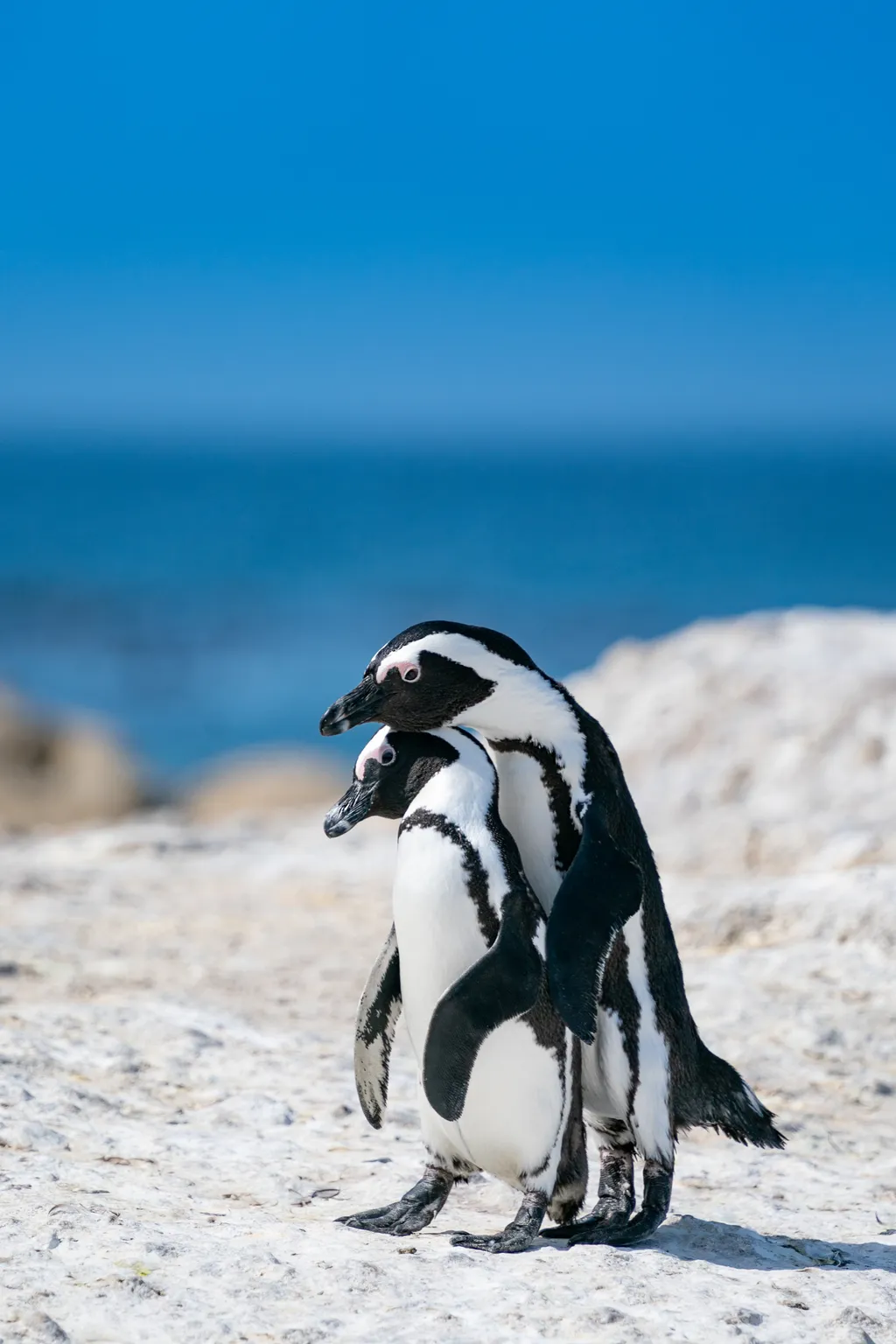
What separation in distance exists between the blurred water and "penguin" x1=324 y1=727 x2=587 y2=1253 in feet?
53.4

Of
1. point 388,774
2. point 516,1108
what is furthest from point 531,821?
point 516,1108

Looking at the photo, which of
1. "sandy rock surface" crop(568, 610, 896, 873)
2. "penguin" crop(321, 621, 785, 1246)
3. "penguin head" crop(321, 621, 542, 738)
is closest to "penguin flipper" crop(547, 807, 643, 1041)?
"penguin" crop(321, 621, 785, 1246)

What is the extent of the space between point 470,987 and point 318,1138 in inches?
48.5

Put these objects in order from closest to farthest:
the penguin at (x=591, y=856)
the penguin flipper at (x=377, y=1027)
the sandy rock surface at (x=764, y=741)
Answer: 1. the penguin at (x=591, y=856)
2. the penguin flipper at (x=377, y=1027)
3. the sandy rock surface at (x=764, y=741)

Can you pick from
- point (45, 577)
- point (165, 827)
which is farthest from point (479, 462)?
point (165, 827)

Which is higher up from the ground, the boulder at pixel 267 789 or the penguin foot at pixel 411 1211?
the boulder at pixel 267 789

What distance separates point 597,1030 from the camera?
3.19 meters

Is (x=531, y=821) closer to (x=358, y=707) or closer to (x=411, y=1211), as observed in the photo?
(x=358, y=707)

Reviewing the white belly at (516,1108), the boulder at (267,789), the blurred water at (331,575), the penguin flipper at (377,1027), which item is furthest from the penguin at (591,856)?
the blurred water at (331,575)

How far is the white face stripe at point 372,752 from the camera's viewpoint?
324cm

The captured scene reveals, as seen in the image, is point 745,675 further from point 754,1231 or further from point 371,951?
point 754,1231

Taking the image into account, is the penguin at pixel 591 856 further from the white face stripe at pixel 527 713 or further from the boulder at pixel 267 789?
the boulder at pixel 267 789

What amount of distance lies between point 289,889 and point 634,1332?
14.6 ft

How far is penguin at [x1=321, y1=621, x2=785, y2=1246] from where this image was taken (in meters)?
3.07
